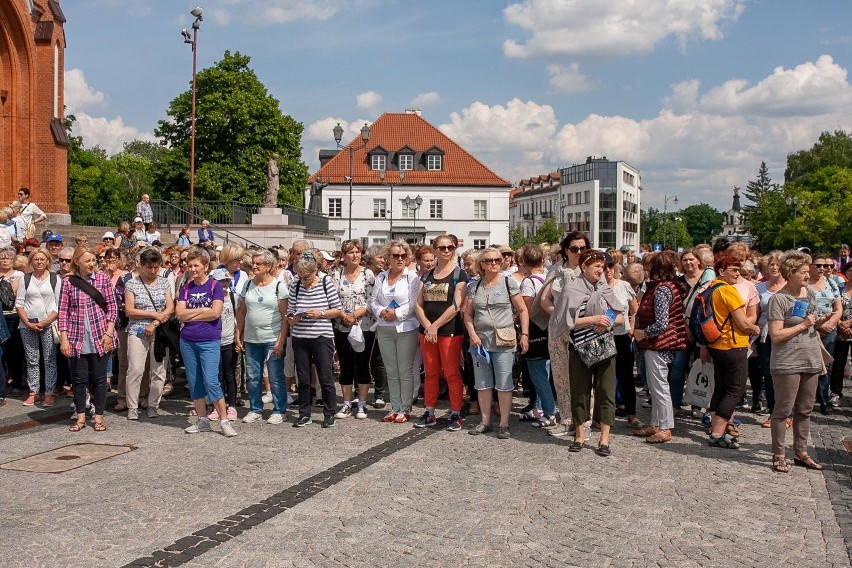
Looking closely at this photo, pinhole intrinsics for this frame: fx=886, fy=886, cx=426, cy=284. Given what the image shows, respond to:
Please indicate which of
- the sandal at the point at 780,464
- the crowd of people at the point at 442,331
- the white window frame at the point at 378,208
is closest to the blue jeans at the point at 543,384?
the crowd of people at the point at 442,331

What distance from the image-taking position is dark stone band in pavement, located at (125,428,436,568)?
5605mm

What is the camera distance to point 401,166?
79625 millimetres

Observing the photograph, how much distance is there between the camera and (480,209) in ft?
262

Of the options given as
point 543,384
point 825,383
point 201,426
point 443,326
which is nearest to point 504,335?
point 443,326

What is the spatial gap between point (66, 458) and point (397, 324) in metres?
3.78

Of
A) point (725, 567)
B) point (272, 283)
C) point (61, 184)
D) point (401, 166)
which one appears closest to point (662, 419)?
point (725, 567)

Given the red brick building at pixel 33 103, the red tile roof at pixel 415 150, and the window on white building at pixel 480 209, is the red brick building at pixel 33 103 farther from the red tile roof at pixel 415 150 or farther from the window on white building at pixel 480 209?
the window on white building at pixel 480 209

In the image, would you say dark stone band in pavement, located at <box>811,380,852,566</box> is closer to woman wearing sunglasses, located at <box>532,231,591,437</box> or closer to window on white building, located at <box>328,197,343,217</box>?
woman wearing sunglasses, located at <box>532,231,591,437</box>

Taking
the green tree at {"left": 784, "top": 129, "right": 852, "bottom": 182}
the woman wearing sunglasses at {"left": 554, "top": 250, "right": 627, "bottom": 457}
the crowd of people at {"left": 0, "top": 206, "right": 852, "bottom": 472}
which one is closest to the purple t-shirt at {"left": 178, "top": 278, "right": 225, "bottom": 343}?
the crowd of people at {"left": 0, "top": 206, "right": 852, "bottom": 472}

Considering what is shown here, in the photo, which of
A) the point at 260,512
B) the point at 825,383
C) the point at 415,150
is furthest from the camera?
the point at 415,150

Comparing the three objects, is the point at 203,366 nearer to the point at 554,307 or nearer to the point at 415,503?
the point at 415,503

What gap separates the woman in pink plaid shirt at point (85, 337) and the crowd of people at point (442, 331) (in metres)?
0.02

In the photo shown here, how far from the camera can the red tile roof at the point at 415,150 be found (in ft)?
258

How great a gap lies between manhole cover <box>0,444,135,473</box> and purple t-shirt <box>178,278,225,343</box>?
1.39 metres
